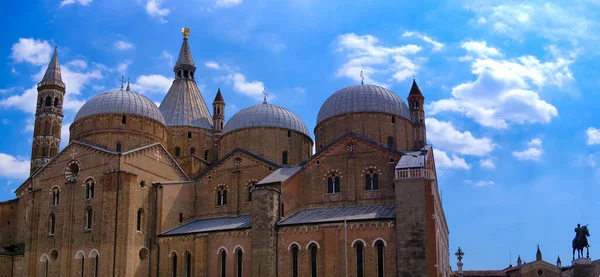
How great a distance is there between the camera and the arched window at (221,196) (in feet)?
144

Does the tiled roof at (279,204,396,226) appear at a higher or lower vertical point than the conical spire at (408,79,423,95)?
lower

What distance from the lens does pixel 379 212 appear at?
36188 millimetres

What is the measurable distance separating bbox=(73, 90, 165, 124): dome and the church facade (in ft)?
0.33

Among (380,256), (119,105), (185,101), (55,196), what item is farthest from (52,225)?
(380,256)

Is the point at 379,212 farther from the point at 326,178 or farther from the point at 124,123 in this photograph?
the point at 124,123

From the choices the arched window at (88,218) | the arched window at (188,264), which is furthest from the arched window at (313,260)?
the arched window at (88,218)

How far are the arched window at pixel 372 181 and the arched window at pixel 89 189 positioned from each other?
18332 mm

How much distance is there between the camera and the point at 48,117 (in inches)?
2272

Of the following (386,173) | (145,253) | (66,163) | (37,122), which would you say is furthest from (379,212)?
(37,122)

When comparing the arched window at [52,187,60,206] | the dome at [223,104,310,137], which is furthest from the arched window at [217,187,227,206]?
the arched window at [52,187,60,206]

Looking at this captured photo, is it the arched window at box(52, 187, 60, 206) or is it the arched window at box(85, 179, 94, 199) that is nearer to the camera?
the arched window at box(85, 179, 94, 199)

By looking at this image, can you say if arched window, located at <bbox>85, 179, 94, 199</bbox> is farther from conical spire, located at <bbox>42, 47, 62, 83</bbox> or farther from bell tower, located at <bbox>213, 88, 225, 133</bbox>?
conical spire, located at <bbox>42, 47, 62, 83</bbox>

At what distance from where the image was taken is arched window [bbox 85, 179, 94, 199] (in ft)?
140

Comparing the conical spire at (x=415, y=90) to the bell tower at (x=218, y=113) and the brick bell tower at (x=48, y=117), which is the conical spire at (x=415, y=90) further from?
the brick bell tower at (x=48, y=117)
